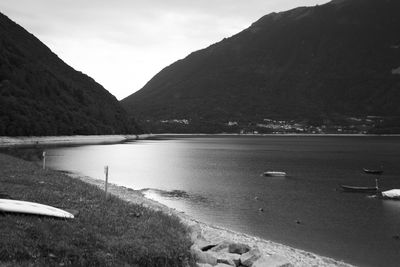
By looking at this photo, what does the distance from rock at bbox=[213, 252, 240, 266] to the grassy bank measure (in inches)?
49.0

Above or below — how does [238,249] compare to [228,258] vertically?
below

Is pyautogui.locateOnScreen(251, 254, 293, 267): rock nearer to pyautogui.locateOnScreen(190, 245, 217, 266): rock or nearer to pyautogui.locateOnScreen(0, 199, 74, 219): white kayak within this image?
pyautogui.locateOnScreen(190, 245, 217, 266): rock

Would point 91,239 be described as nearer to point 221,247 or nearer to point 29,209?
point 29,209

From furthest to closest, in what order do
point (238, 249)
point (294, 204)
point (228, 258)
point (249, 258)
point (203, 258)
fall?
1. point (294, 204)
2. point (238, 249)
3. point (228, 258)
4. point (249, 258)
5. point (203, 258)

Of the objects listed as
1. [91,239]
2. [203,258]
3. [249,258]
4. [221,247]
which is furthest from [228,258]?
[91,239]

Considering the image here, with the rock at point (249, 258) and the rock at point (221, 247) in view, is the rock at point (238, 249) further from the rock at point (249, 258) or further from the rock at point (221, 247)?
the rock at point (249, 258)

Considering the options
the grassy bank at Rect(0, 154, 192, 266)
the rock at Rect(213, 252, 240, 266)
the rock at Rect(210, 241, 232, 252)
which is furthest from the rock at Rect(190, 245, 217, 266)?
the rock at Rect(210, 241, 232, 252)

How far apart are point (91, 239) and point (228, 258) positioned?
5.01 metres

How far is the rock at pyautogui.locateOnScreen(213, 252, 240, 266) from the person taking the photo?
621 inches

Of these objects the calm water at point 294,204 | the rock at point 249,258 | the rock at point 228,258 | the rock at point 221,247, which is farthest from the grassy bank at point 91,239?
the calm water at point 294,204

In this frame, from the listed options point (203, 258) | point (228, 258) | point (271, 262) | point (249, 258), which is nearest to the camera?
point (203, 258)

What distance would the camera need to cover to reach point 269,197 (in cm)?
5272

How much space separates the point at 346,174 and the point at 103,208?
69.0m

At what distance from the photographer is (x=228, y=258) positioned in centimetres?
1606
